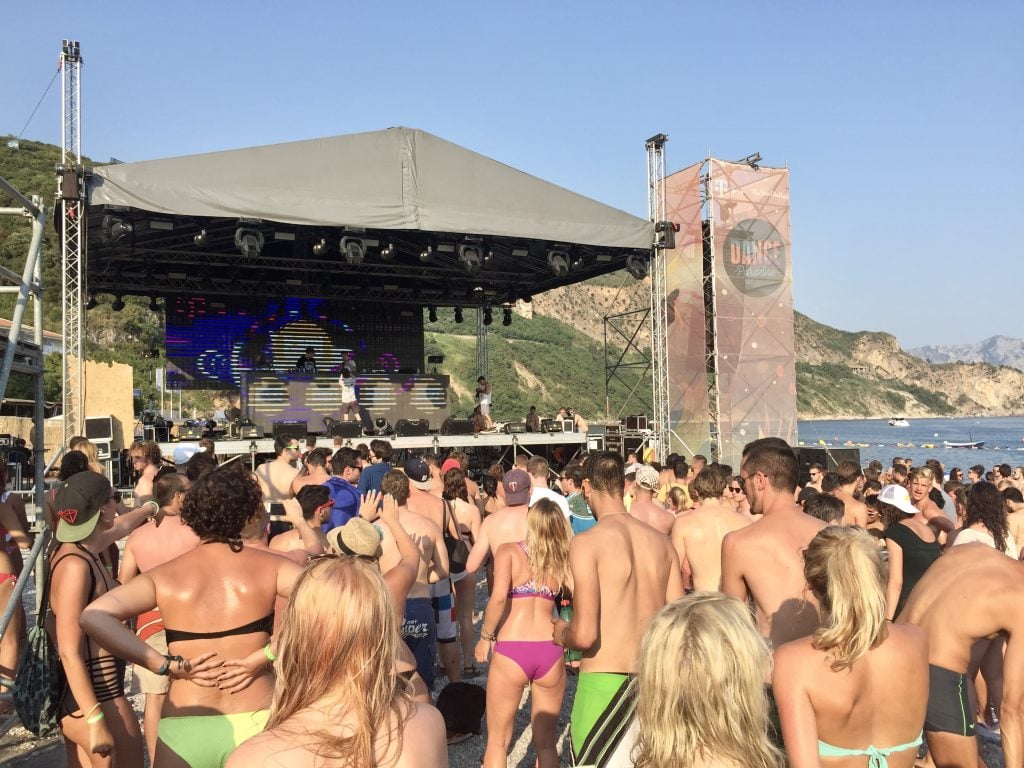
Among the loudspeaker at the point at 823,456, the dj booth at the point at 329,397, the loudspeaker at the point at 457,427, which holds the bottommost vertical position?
the loudspeaker at the point at 823,456

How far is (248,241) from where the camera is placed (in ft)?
43.0

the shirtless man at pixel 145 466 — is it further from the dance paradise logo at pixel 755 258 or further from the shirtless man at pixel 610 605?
the dance paradise logo at pixel 755 258

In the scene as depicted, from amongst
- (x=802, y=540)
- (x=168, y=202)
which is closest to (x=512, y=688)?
(x=802, y=540)

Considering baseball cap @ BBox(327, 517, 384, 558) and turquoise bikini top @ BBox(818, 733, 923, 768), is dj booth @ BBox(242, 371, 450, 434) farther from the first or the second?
turquoise bikini top @ BBox(818, 733, 923, 768)

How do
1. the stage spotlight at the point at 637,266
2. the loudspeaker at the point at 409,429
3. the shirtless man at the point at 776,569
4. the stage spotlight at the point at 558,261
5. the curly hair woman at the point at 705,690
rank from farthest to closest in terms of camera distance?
the loudspeaker at the point at 409,429
the stage spotlight at the point at 637,266
the stage spotlight at the point at 558,261
the shirtless man at the point at 776,569
the curly hair woman at the point at 705,690

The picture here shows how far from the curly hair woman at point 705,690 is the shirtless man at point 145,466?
4622mm

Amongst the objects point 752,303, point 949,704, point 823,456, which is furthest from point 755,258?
point 949,704

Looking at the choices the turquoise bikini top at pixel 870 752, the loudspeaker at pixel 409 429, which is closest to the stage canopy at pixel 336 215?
the loudspeaker at pixel 409 429

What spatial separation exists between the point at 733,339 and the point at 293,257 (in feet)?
33.3

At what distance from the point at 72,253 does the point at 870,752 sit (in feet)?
41.4

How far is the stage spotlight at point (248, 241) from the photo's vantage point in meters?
13.0

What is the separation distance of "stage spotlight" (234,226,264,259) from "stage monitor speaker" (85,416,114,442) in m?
3.98

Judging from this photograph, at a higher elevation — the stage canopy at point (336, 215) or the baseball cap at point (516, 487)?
the stage canopy at point (336, 215)

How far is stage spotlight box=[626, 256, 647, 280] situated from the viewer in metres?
15.6
